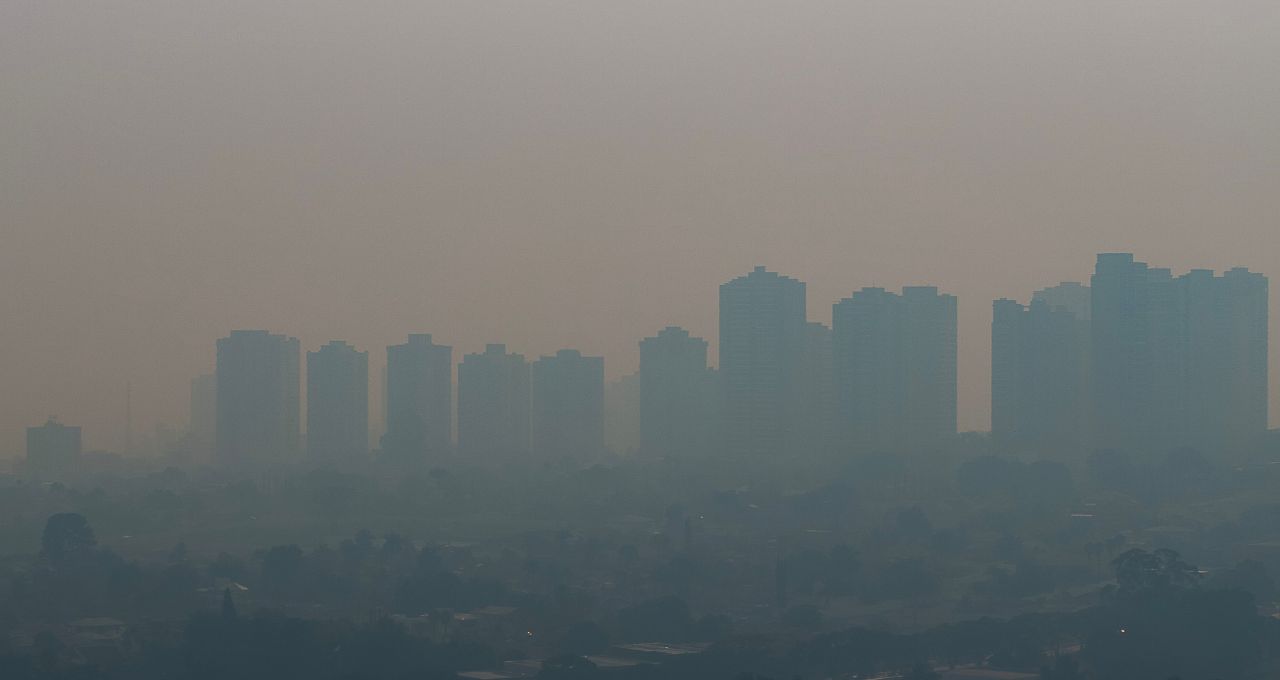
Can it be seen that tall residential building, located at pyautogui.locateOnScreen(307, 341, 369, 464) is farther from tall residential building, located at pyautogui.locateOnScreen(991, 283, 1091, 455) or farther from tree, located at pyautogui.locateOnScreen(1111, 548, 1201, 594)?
tree, located at pyautogui.locateOnScreen(1111, 548, 1201, 594)

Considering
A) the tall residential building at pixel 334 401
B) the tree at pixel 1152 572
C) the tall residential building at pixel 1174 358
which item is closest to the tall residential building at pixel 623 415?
the tall residential building at pixel 334 401

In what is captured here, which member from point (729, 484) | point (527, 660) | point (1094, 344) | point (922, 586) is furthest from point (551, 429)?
point (527, 660)

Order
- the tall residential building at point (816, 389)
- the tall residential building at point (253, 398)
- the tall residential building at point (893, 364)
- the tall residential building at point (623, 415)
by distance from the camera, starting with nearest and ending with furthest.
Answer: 1. the tall residential building at point (893, 364)
2. the tall residential building at point (816, 389)
3. the tall residential building at point (253, 398)
4. the tall residential building at point (623, 415)

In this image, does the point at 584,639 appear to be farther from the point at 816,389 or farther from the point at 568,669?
the point at 816,389

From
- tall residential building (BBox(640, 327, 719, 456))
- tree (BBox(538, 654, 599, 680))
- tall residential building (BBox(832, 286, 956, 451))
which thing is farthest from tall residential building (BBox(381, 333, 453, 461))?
tree (BBox(538, 654, 599, 680))

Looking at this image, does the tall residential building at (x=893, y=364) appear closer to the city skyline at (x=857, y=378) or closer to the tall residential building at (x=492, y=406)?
the city skyline at (x=857, y=378)

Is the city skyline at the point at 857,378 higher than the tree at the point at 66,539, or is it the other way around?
the city skyline at the point at 857,378

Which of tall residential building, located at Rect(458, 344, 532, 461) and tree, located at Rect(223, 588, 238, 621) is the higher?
tall residential building, located at Rect(458, 344, 532, 461)
